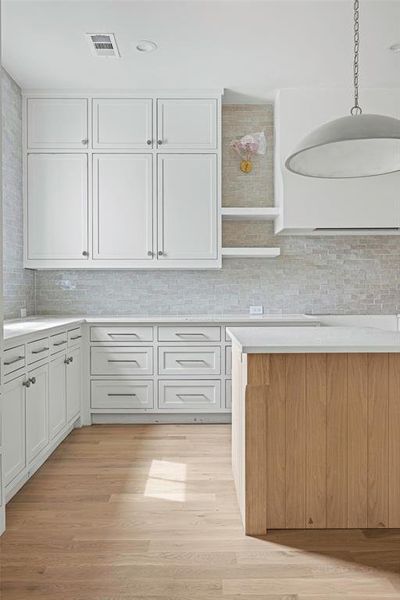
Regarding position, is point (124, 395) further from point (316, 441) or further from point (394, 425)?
point (394, 425)

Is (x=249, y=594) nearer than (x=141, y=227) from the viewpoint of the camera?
Yes

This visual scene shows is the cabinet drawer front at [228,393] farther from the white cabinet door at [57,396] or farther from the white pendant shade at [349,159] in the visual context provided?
the white pendant shade at [349,159]

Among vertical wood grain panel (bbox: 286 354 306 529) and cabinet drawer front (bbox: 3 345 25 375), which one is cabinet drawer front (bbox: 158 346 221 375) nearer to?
cabinet drawer front (bbox: 3 345 25 375)

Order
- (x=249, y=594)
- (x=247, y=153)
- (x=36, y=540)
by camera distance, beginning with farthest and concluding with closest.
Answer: (x=247, y=153) → (x=36, y=540) → (x=249, y=594)

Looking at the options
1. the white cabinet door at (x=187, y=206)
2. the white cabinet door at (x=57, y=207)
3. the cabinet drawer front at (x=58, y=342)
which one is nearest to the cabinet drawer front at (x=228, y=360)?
the white cabinet door at (x=187, y=206)

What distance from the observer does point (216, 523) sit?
99.3 inches

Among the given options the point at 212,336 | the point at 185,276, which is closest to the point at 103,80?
the point at 185,276

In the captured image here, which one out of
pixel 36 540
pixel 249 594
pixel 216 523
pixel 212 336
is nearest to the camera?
pixel 249 594

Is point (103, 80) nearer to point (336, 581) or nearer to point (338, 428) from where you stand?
point (338, 428)

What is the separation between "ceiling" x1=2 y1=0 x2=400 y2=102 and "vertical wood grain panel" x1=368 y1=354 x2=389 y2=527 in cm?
233

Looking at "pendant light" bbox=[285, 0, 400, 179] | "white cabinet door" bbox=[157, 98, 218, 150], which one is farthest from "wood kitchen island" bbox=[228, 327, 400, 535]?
"white cabinet door" bbox=[157, 98, 218, 150]

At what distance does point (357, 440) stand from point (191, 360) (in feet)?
7.17

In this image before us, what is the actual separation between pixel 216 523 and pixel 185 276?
2844mm

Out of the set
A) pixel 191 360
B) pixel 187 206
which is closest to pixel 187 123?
pixel 187 206
